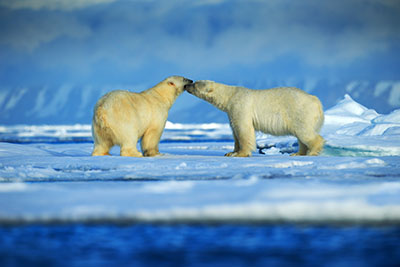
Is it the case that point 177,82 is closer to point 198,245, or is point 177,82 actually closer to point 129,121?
point 129,121

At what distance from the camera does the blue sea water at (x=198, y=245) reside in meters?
2.34

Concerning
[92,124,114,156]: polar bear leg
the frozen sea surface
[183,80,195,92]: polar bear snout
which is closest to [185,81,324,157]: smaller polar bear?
[183,80,195,92]: polar bear snout

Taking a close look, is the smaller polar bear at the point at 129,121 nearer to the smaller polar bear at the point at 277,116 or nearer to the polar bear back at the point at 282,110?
the smaller polar bear at the point at 277,116

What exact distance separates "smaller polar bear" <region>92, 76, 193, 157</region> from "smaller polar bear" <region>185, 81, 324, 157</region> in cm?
113

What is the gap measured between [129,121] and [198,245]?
14.5 ft

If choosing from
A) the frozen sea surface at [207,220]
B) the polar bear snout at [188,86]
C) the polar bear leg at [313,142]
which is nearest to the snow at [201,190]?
the frozen sea surface at [207,220]

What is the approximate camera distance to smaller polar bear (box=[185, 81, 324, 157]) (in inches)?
289

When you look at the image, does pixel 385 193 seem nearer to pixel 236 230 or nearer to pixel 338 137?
pixel 236 230

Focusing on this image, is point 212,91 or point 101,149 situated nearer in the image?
point 101,149

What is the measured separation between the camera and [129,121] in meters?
6.87

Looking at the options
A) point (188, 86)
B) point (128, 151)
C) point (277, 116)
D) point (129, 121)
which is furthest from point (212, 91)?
point (128, 151)

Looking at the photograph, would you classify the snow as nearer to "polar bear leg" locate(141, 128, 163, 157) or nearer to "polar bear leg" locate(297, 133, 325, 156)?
"polar bear leg" locate(297, 133, 325, 156)

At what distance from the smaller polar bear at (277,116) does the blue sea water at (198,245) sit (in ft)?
14.7

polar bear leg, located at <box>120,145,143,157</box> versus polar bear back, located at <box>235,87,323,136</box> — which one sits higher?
polar bear back, located at <box>235,87,323,136</box>
